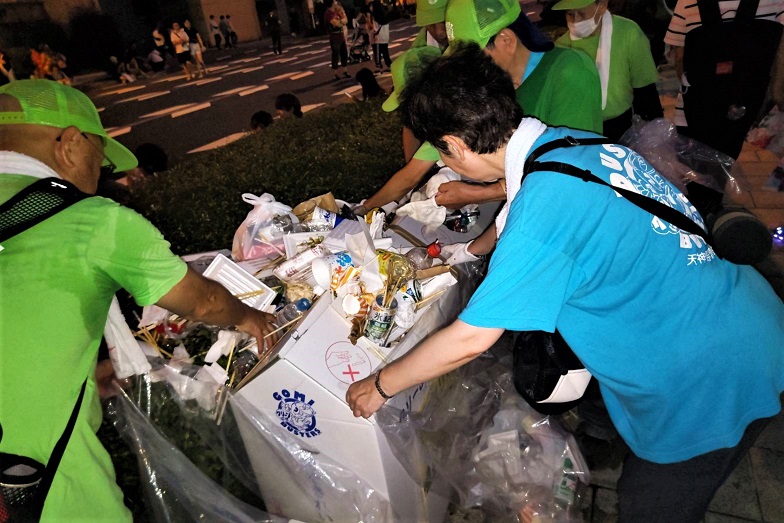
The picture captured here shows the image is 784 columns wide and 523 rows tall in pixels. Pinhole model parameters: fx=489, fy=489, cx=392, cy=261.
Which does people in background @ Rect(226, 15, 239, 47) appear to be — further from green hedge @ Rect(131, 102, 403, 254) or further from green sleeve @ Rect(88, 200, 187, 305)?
green sleeve @ Rect(88, 200, 187, 305)

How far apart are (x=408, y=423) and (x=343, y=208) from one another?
139 cm

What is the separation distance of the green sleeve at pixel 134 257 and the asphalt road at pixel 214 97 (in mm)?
8026

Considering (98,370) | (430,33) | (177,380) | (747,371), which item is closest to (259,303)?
(177,380)

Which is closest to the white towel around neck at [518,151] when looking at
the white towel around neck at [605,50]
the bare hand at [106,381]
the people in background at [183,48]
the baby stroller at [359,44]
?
the bare hand at [106,381]

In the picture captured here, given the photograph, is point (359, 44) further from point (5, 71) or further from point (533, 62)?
point (533, 62)

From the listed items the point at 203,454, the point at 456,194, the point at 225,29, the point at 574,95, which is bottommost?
the point at 203,454

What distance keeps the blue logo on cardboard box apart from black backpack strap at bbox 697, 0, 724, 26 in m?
3.32

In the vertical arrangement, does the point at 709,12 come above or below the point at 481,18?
below

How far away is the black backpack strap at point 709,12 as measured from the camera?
120 inches

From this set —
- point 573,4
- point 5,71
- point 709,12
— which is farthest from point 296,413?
point 5,71

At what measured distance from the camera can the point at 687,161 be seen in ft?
8.64

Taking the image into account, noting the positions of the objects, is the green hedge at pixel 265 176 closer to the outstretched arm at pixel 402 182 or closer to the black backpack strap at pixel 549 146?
the outstretched arm at pixel 402 182

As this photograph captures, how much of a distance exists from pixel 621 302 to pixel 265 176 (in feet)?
9.57

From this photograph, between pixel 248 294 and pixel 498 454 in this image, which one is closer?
pixel 248 294
